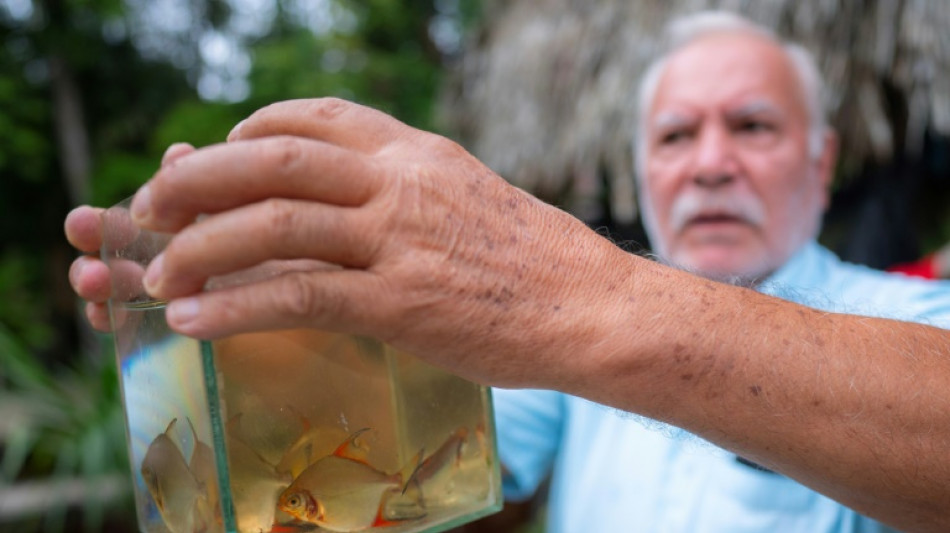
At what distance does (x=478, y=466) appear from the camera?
640 millimetres

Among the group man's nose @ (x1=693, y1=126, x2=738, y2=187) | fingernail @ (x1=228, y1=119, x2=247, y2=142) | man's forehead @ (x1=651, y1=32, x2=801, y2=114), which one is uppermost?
man's forehead @ (x1=651, y1=32, x2=801, y2=114)

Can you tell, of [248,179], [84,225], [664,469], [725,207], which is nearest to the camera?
[248,179]

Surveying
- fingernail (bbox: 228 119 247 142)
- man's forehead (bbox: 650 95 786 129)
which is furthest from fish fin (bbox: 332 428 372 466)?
man's forehead (bbox: 650 95 786 129)

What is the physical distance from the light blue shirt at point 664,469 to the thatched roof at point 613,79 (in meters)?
1.69

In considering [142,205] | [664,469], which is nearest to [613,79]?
[664,469]

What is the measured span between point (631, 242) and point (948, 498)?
36 cm

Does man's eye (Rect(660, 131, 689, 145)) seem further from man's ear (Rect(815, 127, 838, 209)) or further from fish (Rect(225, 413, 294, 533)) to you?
fish (Rect(225, 413, 294, 533))

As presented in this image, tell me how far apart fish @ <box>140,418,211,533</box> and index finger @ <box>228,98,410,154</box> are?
0.21 meters

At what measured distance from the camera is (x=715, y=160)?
167 centimetres

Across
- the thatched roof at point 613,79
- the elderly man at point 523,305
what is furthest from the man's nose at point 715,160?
the thatched roof at point 613,79

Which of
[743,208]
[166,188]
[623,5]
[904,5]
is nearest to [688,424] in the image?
[166,188]

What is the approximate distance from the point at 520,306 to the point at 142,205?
26 centimetres

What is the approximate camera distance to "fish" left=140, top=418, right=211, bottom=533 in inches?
21.2

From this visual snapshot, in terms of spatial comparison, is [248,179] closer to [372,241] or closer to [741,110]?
[372,241]
